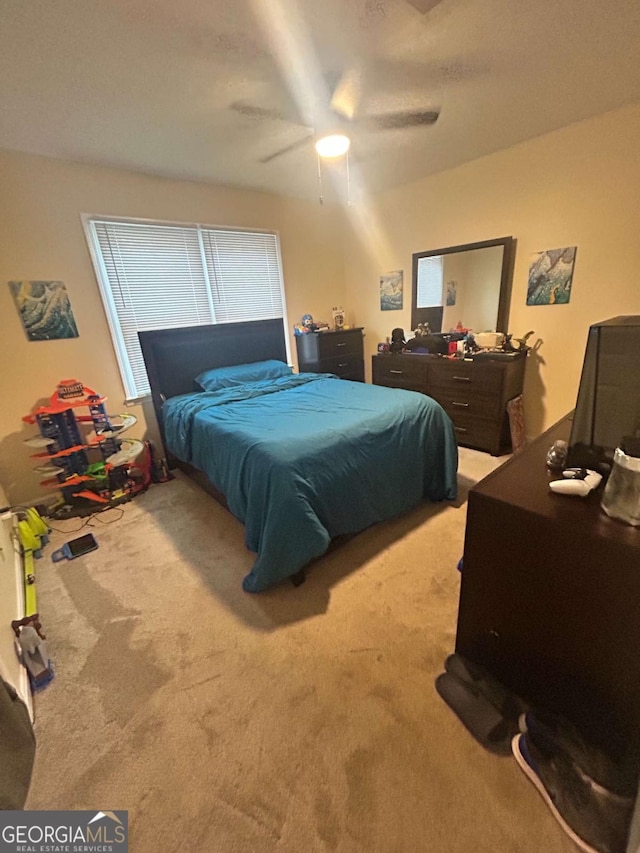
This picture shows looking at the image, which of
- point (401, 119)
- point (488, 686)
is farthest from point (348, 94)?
point (488, 686)

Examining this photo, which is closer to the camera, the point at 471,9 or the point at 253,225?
the point at 471,9

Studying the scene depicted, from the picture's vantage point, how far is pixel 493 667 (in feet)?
4.00

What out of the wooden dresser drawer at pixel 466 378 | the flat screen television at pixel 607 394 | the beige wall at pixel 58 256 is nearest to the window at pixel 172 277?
the beige wall at pixel 58 256

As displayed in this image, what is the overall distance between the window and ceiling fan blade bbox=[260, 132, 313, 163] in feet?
2.87

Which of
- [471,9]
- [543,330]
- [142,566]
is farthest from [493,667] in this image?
[543,330]

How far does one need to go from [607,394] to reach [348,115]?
232 cm

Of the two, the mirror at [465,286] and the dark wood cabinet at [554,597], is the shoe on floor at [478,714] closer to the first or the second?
the dark wood cabinet at [554,597]

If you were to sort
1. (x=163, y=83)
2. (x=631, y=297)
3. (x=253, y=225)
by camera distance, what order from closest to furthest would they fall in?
(x=163, y=83)
(x=631, y=297)
(x=253, y=225)

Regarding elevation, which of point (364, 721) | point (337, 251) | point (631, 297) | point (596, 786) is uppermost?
point (337, 251)

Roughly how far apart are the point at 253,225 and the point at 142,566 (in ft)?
11.0

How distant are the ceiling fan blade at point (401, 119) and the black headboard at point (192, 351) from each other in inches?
77.2

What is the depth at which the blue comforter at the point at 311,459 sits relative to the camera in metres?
1.68

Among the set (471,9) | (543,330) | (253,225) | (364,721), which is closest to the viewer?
(364,721)

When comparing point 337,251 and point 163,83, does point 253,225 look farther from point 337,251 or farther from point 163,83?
point 163,83
